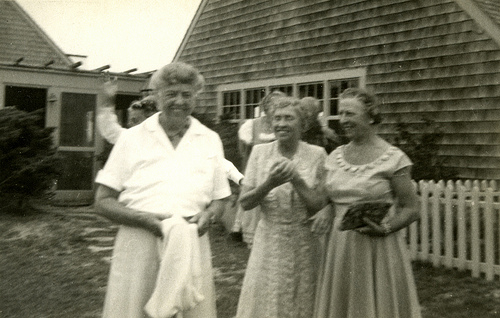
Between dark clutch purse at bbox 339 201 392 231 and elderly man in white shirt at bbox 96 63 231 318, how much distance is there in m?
0.68

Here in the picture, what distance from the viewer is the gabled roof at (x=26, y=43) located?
572 inches

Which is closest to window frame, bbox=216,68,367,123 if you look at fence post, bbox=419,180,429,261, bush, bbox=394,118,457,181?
bush, bbox=394,118,457,181

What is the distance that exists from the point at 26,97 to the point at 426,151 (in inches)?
384

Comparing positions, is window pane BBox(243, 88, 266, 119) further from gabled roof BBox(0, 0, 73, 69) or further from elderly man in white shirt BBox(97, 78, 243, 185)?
elderly man in white shirt BBox(97, 78, 243, 185)

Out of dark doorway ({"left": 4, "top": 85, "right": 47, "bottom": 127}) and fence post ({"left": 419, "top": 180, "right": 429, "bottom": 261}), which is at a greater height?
dark doorway ({"left": 4, "top": 85, "right": 47, "bottom": 127})

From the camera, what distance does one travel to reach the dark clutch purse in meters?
2.92

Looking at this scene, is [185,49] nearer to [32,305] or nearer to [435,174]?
[435,174]

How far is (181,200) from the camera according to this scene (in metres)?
2.56

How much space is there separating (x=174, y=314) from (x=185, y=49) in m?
12.8

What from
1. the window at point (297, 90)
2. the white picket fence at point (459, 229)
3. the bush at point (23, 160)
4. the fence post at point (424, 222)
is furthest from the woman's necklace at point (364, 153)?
the bush at point (23, 160)

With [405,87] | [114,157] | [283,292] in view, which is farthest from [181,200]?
[405,87]

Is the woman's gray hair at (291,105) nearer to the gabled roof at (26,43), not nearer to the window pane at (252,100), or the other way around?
the window pane at (252,100)

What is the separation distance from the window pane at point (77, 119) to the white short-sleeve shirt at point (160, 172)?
38.5 feet

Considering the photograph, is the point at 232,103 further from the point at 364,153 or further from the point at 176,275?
the point at 176,275
